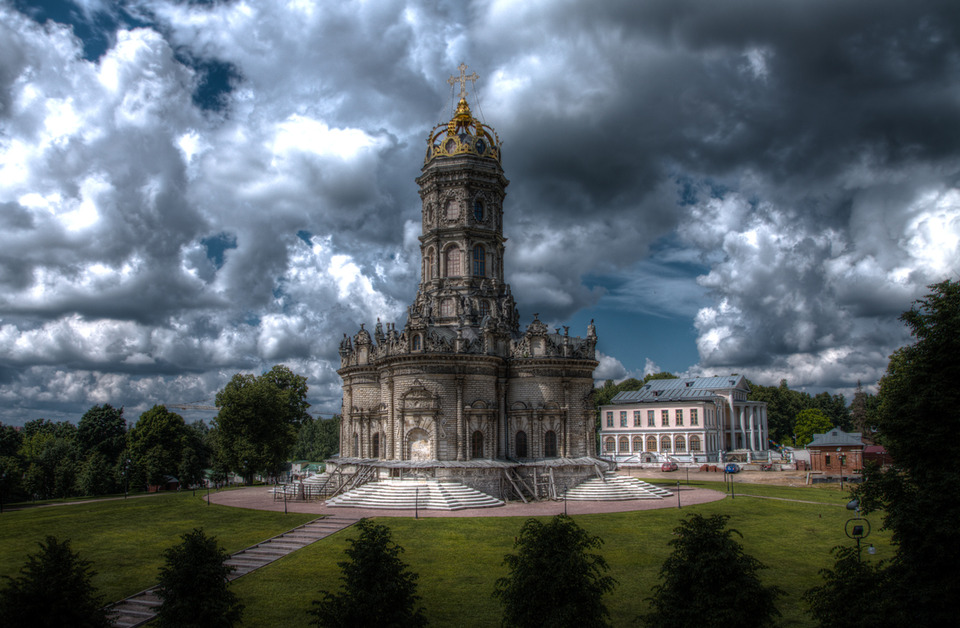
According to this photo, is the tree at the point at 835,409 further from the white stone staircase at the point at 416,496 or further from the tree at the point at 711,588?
the tree at the point at 711,588

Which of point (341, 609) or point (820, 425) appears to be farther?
point (820, 425)

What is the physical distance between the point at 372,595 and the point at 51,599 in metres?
6.36

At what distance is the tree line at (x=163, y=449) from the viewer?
57.5m

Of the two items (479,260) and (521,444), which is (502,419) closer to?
(521,444)

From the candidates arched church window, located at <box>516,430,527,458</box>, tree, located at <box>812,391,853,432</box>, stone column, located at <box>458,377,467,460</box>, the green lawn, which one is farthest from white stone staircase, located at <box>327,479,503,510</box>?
tree, located at <box>812,391,853,432</box>

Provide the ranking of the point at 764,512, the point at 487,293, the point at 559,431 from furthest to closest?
the point at 487,293 → the point at 559,431 → the point at 764,512

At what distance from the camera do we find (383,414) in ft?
156

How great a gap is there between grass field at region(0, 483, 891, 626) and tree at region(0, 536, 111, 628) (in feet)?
22.0

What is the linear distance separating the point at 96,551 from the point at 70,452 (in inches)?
1852

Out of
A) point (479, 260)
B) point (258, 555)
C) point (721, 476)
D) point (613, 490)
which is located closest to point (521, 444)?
point (613, 490)

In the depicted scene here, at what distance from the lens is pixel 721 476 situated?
6431cm

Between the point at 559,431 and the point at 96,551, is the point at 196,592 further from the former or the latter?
the point at 559,431

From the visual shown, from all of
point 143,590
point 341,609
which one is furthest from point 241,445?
point 341,609

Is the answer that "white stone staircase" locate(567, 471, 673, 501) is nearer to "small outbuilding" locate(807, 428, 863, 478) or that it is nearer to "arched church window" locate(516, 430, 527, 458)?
"arched church window" locate(516, 430, 527, 458)
